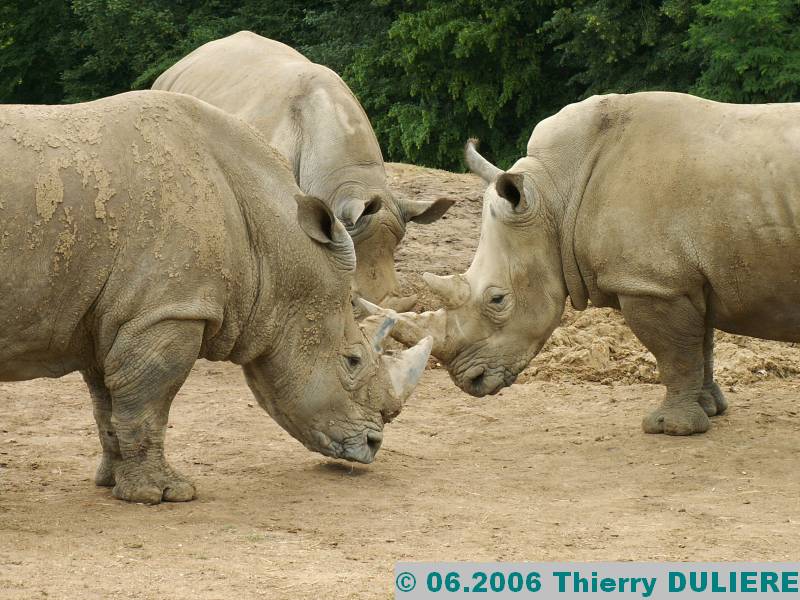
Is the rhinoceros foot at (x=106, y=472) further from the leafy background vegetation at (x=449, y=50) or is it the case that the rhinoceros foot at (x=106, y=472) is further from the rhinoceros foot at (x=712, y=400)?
the leafy background vegetation at (x=449, y=50)

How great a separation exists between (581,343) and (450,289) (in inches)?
102

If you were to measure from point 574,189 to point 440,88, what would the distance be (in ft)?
32.6

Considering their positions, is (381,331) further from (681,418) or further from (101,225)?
(681,418)

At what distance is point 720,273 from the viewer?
7.77 metres

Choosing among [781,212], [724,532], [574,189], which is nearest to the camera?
[724,532]

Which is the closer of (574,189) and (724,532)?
(724,532)

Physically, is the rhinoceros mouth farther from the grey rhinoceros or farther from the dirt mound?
the dirt mound

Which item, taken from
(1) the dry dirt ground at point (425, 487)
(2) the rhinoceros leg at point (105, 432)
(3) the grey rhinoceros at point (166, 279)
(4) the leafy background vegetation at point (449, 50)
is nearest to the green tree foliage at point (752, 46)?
(4) the leafy background vegetation at point (449, 50)

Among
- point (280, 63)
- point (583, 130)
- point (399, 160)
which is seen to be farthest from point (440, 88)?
point (583, 130)

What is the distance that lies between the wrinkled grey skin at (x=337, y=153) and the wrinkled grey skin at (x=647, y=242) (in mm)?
959

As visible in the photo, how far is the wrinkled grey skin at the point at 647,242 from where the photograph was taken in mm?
7699

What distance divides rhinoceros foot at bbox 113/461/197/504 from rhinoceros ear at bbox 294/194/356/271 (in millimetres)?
1278

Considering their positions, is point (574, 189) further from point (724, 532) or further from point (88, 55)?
point (88, 55)

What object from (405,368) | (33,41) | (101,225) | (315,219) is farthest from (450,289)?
(33,41)
